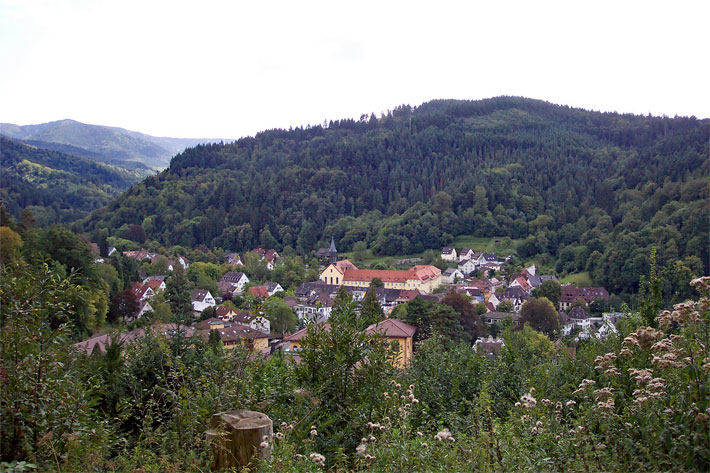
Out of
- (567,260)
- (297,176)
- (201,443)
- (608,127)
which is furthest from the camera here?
(608,127)

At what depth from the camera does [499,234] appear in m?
82.4

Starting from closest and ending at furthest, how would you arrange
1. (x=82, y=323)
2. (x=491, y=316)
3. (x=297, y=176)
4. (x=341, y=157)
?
(x=82, y=323)
(x=491, y=316)
(x=297, y=176)
(x=341, y=157)

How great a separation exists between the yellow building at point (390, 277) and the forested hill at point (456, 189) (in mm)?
16847

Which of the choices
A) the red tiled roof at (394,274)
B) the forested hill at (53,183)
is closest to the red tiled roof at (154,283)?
the red tiled roof at (394,274)

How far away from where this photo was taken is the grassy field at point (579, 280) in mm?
55175

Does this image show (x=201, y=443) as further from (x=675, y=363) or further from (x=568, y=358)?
(x=568, y=358)

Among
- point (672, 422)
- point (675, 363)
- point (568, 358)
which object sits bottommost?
point (568, 358)

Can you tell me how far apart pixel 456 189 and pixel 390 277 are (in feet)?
128

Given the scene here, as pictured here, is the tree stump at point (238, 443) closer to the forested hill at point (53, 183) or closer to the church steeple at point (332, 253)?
the church steeple at point (332, 253)

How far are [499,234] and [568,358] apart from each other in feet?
261

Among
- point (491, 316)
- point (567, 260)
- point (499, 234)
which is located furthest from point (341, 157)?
point (491, 316)

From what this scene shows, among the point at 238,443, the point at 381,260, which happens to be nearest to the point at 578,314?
the point at 381,260

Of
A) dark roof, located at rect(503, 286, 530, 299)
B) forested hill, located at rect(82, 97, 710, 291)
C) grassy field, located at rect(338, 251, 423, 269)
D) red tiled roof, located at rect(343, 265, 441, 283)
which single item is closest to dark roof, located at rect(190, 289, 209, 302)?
red tiled roof, located at rect(343, 265, 441, 283)

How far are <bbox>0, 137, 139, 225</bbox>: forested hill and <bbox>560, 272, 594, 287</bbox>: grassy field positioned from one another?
73078 mm
